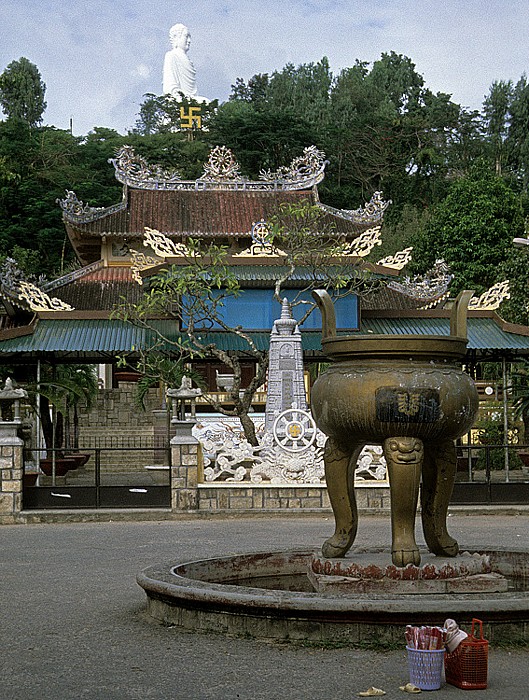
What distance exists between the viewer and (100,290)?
29.0 meters

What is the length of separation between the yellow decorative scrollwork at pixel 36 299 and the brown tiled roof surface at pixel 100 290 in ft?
8.94

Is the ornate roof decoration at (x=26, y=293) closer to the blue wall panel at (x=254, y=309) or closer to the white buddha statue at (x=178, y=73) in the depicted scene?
the blue wall panel at (x=254, y=309)

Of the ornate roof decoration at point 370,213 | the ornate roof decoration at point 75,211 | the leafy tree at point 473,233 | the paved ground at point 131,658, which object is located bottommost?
the paved ground at point 131,658

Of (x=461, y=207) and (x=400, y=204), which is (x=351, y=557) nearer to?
(x=461, y=207)

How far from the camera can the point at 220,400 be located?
3114 cm

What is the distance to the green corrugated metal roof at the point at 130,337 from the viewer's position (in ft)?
76.6

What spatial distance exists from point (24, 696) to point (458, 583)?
3.17 metres

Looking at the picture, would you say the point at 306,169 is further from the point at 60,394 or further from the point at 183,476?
the point at 183,476

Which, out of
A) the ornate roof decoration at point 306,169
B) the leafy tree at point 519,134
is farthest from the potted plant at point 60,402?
the leafy tree at point 519,134

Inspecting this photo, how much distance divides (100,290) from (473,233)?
17.3 metres

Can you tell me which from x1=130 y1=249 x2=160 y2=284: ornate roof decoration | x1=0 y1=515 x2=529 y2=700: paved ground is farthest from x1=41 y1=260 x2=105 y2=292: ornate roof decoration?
x1=0 y1=515 x2=529 y2=700: paved ground

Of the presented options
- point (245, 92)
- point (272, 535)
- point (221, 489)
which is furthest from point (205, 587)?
point (245, 92)

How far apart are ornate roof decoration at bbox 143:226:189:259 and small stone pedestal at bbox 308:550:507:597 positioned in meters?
17.0

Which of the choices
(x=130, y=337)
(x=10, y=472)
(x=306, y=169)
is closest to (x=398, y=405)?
(x=10, y=472)
